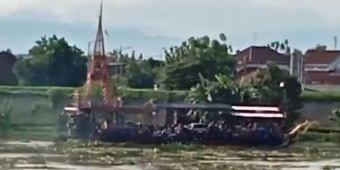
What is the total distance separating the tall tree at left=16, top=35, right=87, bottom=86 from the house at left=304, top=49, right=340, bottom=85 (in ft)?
61.1

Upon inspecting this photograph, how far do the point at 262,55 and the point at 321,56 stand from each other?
210 inches

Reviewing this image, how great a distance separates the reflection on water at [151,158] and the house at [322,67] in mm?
38893

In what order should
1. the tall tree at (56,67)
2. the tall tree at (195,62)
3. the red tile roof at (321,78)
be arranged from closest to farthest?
the tall tree at (195,62)
the tall tree at (56,67)
the red tile roof at (321,78)

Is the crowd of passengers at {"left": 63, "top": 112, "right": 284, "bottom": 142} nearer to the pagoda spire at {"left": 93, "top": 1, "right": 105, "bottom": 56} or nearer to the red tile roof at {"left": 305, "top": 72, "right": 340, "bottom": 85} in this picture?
the pagoda spire at {"left": 93, "top": 1, "right": 105, "bottom": 56}

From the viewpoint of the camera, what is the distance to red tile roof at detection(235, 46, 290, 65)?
93.7 metres

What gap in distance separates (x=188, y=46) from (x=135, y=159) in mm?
36377

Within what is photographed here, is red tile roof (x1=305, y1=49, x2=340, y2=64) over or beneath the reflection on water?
over

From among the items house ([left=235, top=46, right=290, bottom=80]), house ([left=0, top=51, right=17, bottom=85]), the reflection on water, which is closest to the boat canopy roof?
the reflection on water

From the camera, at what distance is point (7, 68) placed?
270ft

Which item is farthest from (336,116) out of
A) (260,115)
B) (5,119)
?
(5,119)

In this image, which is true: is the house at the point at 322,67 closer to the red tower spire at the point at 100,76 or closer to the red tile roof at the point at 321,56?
the red tile roof at the point at 321,56

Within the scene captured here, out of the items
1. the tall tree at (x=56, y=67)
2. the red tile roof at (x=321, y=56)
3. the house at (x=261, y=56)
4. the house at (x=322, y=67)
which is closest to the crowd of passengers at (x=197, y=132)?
the tall tree at (x=56, y=67)

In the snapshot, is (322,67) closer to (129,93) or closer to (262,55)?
(262,55)

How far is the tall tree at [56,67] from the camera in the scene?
2899 inches
